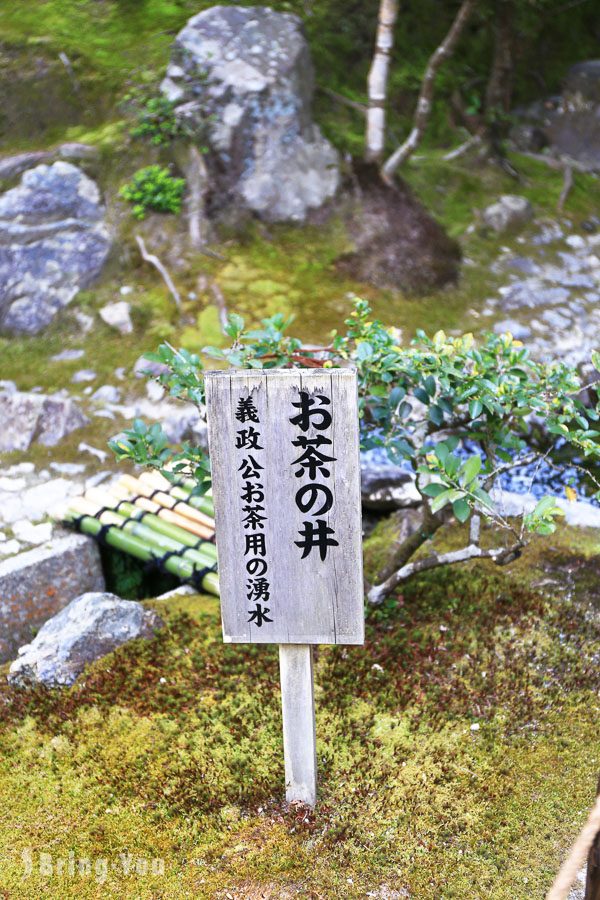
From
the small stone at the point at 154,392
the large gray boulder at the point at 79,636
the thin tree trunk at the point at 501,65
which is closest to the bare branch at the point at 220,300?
the small stone at the point at 154,392

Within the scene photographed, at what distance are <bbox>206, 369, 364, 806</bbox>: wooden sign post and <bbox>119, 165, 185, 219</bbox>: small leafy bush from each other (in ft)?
23.4

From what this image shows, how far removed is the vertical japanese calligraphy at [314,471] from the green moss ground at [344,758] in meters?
1.62

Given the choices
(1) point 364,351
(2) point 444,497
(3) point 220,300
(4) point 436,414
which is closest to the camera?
(2) point 444,497

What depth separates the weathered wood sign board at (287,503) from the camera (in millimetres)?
3742

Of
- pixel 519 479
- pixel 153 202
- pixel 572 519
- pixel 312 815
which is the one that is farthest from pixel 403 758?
pixel 153 202

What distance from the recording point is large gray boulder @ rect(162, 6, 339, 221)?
10.5 metres

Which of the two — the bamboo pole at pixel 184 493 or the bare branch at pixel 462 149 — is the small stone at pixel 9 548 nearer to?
the bamboo pole at pixel 184 493

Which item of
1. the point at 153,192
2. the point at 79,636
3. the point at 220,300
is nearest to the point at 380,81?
the point at 153,192

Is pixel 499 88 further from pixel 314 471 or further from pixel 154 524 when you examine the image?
pixel 314 471

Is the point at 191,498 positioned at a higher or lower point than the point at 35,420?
lower

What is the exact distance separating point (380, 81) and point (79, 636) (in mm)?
8670

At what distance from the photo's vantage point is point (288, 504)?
3.85 metres

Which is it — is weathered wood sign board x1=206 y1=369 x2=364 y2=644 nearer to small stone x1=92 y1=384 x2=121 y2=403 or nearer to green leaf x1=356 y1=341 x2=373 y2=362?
green leaf x1=356 y1=341 x2=373 y2=362

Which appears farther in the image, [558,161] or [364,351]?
[558,161]
